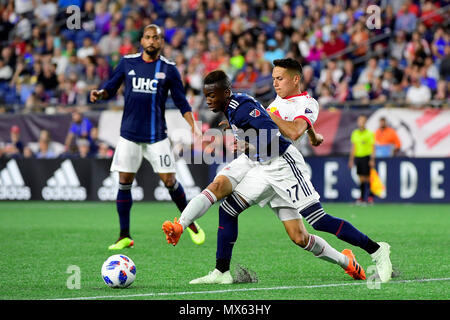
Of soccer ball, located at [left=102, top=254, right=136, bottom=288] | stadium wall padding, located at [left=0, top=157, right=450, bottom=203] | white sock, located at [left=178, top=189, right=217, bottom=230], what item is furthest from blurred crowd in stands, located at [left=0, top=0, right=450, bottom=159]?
soccer ball, located at [left=102, top=254, right=136, bottom=288]

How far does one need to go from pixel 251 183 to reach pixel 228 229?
17.5 inches

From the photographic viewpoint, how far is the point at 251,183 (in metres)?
7.20

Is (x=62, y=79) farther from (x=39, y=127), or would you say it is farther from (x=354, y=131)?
(x=354, y=131)

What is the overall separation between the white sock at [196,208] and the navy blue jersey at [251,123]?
496 mm

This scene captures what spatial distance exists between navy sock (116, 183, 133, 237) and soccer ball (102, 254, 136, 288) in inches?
130

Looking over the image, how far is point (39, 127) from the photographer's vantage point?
20734 millimetres

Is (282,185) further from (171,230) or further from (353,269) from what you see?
(171,230)

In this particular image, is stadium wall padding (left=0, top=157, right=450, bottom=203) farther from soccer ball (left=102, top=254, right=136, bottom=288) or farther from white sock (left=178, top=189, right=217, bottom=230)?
soccer ball (left=102, top=254, right=136, bottom=288)

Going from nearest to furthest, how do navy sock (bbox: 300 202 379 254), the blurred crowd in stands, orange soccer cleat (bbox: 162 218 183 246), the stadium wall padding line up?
orange soccer cleat (bbox: 162 218 183 246)
navy sock (bbox: 300 202 379 254)
the stadium wall padding
the blurred crowd in stands

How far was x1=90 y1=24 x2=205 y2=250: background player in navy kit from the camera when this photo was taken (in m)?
10.3

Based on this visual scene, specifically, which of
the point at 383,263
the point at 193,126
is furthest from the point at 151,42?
the point at 383,263

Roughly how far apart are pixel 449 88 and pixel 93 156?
827 cm

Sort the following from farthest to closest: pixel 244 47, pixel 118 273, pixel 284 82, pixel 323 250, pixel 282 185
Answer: pixel 244 47 < pixel 284 82 < pixel 323 250 < pixel 282 185 < pixel 118 273

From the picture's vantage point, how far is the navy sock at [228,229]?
724 centimetres
